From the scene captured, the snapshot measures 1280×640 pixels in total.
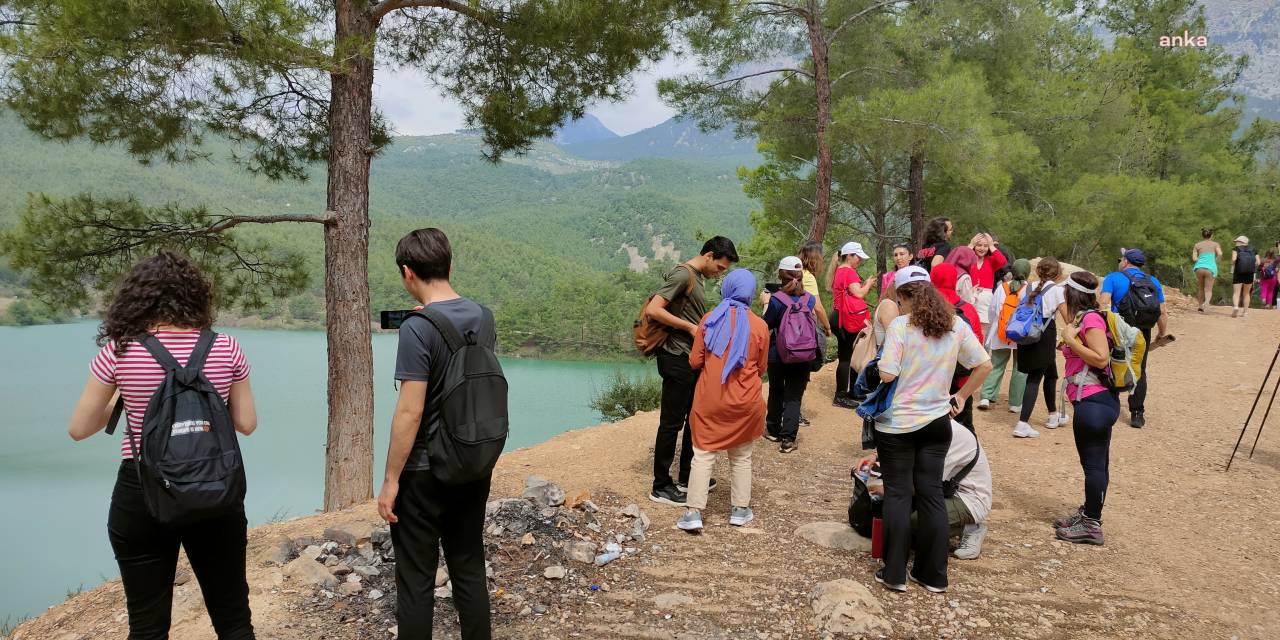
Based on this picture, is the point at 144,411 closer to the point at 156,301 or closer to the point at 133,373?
the point at 133,373

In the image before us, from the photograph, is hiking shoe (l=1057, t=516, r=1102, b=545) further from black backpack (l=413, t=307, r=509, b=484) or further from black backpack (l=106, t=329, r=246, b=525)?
black backpack (l=106, t=329, r=246, b=525)

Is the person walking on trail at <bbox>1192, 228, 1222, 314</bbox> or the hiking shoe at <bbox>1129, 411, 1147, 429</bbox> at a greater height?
the person walking on trail at <bbox>1192, 228, 1222, 314</bbox>

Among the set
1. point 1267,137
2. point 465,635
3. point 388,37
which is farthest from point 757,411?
point 1267,137

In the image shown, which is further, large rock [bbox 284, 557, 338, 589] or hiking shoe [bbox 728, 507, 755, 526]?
hiking shoe [bbox 728, 507, 755, 526]

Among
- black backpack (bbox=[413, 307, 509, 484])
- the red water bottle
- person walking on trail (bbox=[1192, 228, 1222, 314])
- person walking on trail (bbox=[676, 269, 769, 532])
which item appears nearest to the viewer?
black backpack (bbox=[413, 307, 509, 484])

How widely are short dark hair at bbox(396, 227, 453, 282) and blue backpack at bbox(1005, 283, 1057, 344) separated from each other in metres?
5.14

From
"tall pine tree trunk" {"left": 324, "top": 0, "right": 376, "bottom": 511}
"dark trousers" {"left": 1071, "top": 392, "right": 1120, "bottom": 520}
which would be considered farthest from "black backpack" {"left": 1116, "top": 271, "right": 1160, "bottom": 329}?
"tall pine tree trunk" {"left": 324, "top": 0, "right": 376, "bottom": 511}

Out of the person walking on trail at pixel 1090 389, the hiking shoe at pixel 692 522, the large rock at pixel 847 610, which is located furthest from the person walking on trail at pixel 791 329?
the large rock at pixel 847 610

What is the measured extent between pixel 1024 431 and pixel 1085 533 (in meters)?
2.31

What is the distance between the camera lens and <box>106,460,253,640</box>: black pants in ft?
6.88

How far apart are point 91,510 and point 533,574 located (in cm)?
1449

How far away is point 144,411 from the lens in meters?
2.04

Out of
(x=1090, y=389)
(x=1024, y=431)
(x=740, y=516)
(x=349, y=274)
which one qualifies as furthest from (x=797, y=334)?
(x=349, y=274)

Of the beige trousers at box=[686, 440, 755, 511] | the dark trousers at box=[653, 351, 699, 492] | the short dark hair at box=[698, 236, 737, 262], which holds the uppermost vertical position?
the short dark hair at box=[698, 236, 737, 262]
